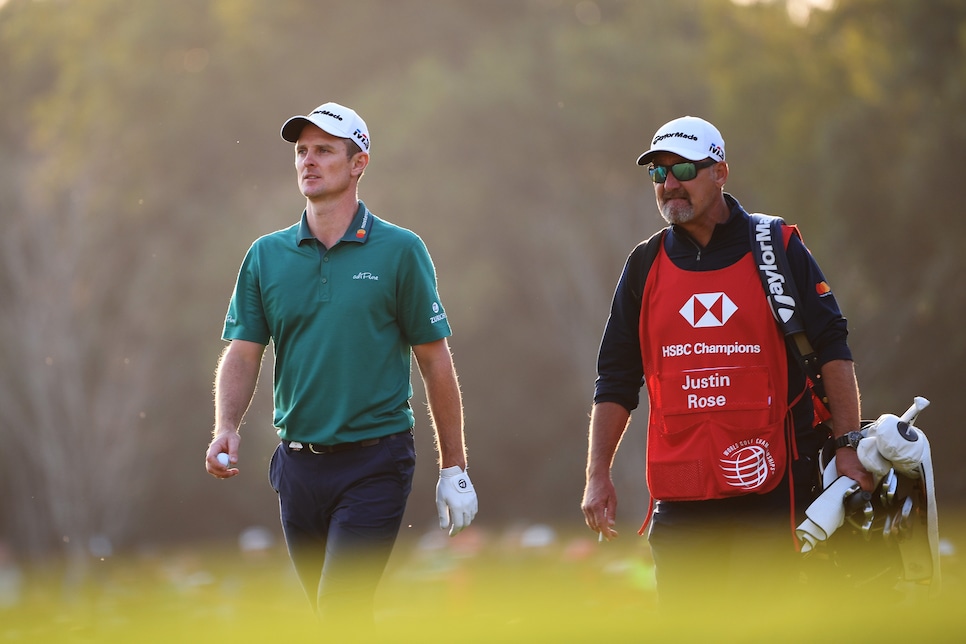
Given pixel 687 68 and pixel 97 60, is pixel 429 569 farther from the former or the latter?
pixel 97 60

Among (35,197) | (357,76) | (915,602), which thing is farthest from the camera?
(357,76)

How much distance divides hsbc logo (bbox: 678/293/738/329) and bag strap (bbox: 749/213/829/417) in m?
0.15

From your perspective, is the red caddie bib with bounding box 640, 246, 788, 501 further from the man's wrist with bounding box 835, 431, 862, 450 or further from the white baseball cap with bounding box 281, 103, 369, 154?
the white baseball cap with bounding box 281, 103, 369, 154

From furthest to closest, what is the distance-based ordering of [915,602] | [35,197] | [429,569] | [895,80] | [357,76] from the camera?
[357,76], [35,197], [895,80], [429,569], [915,602]

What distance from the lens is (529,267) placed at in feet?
96.0

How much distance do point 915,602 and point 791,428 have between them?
0.76 m

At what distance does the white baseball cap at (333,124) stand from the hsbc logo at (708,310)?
4.96 ft

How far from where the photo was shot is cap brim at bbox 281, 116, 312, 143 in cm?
590

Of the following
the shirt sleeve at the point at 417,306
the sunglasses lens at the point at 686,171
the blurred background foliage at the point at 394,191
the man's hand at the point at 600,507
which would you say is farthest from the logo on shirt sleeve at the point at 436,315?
the blurred background foliage at the point at 394,191

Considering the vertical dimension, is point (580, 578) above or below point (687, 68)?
below

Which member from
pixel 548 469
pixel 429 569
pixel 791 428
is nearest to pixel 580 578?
pixel 429 569

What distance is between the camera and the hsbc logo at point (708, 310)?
5.38 meters

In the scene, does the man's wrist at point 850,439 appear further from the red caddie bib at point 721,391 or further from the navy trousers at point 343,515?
the navy trousers at point 343,515

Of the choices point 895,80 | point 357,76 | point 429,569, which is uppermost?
point 357,76
